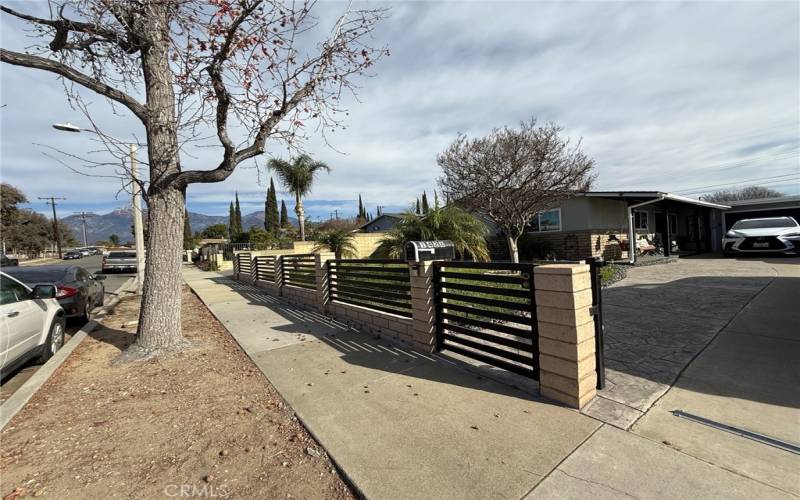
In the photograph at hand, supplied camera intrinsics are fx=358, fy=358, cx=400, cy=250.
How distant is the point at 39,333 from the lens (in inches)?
183

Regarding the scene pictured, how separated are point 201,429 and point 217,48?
4249 millimetres

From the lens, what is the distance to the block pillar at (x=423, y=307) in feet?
14.5

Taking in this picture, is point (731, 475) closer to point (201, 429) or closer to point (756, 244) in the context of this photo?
point (201, 429)

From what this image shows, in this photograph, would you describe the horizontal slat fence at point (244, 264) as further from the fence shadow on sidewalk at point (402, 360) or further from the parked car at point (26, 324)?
the parked car at point (26, 324)

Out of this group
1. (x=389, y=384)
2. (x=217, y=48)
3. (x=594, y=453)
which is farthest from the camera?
(x=217, y=48)

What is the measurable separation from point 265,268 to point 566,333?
1022 centimetres

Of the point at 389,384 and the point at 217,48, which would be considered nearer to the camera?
the point at 389,384

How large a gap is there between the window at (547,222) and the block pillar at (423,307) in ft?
38.5

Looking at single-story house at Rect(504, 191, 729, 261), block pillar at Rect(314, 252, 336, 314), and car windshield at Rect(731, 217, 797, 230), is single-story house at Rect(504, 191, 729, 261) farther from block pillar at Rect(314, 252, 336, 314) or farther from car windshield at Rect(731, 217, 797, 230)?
block pillar at Rect(314, 252, 336, 314)

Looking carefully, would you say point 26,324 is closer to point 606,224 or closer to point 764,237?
point 606,224

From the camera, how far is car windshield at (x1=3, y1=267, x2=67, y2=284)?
260 inches

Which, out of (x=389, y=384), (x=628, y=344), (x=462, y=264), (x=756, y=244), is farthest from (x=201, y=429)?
(x=756, y=244)

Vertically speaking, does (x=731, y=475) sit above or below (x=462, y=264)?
below

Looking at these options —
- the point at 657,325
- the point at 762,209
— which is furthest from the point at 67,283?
the point at 762,209
